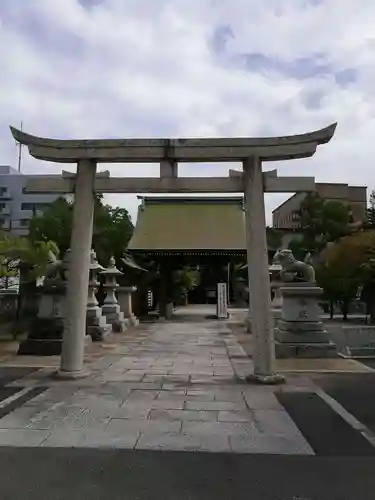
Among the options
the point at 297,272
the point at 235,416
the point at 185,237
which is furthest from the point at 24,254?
the point at 185,237

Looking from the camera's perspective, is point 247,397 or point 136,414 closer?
point 136,414

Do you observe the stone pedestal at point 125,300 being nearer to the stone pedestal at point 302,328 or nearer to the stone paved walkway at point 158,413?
the stone pedestal at point 302,328

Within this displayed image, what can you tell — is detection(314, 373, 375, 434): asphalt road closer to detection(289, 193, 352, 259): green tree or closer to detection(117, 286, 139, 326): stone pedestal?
detection(117, 286, 139, 326): stone pedestal

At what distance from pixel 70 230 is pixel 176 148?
55.5ft

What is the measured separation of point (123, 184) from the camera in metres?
9.59

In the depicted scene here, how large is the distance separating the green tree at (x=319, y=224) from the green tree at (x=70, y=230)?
15.7 metres

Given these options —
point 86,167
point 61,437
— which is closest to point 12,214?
point 86,167

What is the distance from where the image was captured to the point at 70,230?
82.2 ft

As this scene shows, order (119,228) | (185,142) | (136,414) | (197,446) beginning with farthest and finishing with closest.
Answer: (119,228)
(185,142)
(136,414)
(197,446)

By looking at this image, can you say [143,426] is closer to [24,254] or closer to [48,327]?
[48,327]

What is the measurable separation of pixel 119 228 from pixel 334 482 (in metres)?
26.2

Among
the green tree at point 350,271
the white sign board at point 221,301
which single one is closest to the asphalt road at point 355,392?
the green tree at point 350,271

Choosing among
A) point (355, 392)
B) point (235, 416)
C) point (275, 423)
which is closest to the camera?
point (275, 423)

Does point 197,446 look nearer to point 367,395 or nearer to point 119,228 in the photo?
point 367,395
